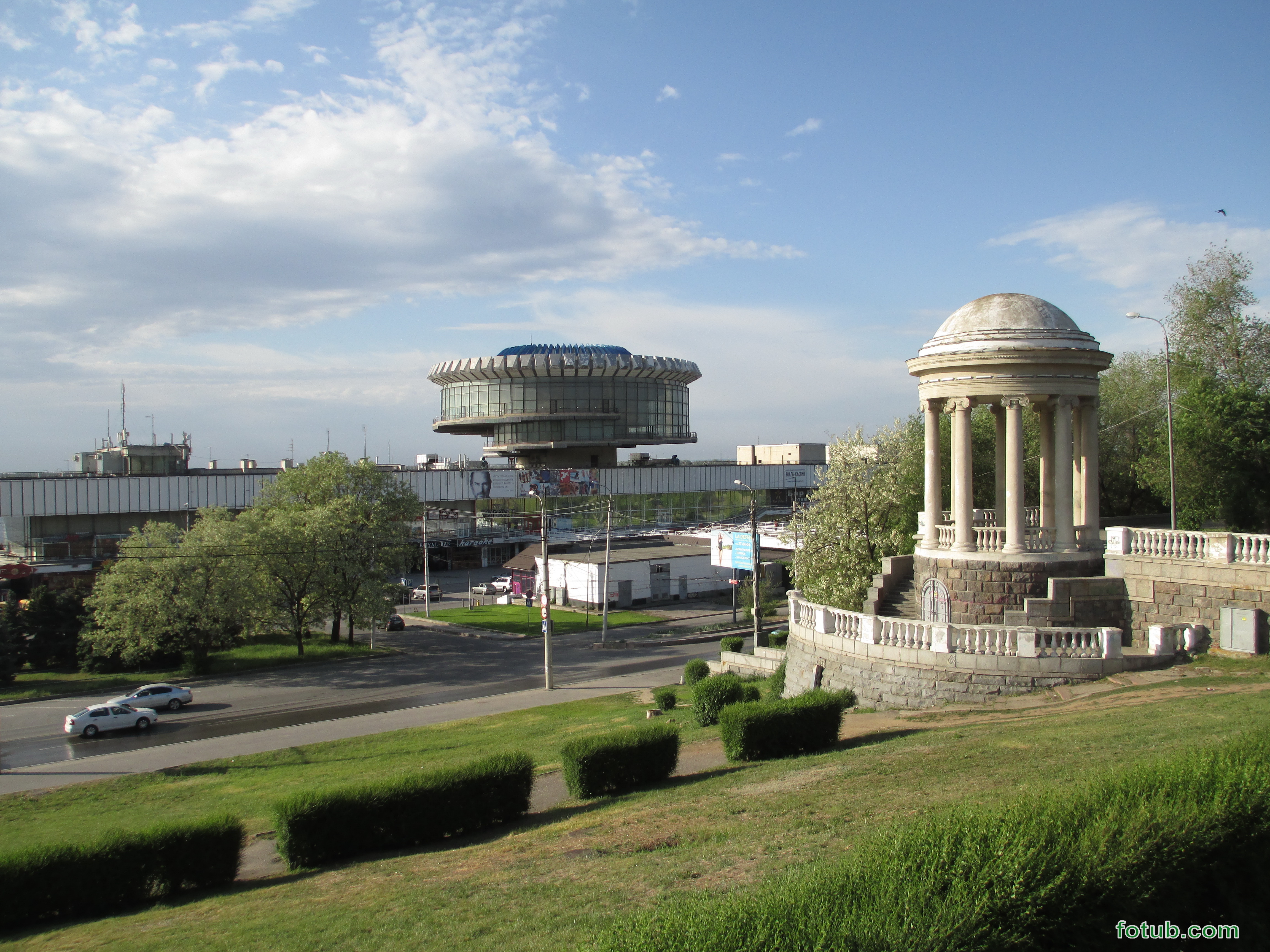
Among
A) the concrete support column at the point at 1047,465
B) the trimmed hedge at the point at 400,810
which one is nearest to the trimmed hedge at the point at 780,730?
the trimmed hedge at the point at 400,810

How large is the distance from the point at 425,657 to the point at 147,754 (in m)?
18.8

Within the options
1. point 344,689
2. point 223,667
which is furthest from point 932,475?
point 223,667

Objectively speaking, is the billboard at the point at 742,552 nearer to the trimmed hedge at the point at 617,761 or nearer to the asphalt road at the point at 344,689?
the asphalt road at the point at 344,689

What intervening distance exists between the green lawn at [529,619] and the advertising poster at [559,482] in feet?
100

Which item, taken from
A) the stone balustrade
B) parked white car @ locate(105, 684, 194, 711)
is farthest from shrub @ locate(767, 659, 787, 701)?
parked white car @ locate(105, 684, 194, 711)

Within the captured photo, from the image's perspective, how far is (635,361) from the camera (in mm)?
98500

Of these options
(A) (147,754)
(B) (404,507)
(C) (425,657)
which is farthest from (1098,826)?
(B) (404,507)

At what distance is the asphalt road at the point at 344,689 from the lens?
29.2 meters

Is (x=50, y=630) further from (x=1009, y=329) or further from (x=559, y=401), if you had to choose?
(x=559, y=401)

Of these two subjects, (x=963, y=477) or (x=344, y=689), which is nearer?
(x=963, y=477)

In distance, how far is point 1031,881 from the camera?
19.2 ft

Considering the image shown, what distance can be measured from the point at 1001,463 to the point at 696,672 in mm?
13234

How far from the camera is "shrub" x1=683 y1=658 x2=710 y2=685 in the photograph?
30.9 metres

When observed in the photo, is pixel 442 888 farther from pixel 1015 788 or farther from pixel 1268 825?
pixel 1268 825
